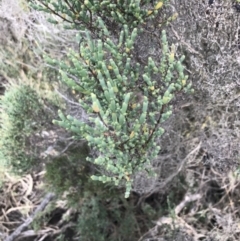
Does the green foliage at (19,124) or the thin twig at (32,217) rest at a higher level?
the green foliage at (19,124)

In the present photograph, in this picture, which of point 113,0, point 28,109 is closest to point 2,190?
point 28,109

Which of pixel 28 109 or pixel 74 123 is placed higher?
pixel 28 109

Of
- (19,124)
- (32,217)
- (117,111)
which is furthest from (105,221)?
(117,111)

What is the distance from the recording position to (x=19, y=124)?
3299mm

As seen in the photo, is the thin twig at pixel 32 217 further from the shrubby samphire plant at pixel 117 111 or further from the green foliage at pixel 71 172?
the shrubby samphire plant at pixel 117 111

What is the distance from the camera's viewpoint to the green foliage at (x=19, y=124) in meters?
3.25

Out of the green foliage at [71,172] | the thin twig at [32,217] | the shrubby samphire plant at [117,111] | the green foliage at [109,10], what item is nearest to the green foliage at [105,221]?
the green foliage at [71,172]

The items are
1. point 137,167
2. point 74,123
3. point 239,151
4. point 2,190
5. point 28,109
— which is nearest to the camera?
point 74,123

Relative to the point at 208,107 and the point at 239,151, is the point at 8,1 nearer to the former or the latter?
the point at 208,107

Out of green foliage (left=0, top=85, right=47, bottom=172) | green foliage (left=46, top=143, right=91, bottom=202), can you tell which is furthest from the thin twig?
green foliage (left=0, top=85, right=47, bottom=172)

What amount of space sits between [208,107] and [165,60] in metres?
0.90

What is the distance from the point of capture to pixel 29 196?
403 centimetres

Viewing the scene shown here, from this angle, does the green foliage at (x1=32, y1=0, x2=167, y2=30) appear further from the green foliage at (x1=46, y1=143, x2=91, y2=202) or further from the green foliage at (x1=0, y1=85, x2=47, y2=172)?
the green foliage at (x1=46, y1=143, x2=91, y2=202)

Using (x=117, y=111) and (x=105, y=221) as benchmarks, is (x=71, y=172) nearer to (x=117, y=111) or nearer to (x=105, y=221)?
(x=105, y=221)
